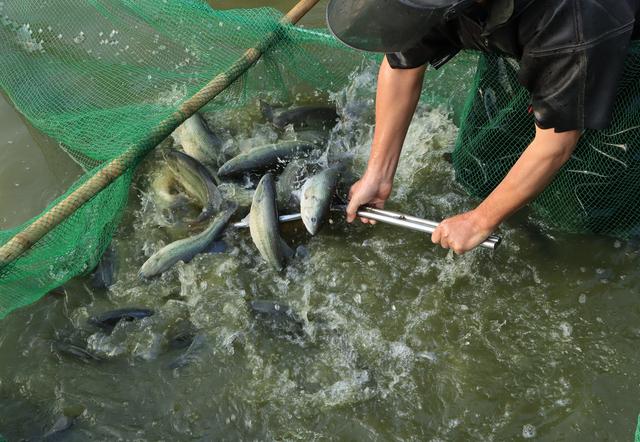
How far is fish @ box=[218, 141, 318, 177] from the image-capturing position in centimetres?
418

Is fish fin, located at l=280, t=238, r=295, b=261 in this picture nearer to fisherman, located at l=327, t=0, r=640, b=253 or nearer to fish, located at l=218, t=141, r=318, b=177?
fish, located at l=218, t=141, r=318, b=177

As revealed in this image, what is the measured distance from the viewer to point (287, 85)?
4895 millimetres

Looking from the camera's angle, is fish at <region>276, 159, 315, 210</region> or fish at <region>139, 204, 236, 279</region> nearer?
fish at <region>139, 204, 236, 279</region>

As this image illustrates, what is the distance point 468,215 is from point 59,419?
8.74 ft

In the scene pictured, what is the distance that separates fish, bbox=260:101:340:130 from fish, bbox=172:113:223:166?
1.94 feet

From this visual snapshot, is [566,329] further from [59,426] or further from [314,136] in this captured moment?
[59,426]

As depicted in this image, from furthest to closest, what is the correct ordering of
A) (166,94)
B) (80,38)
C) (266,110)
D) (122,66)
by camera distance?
1. (80,38)
2. (122,66)
3. (266,110)
4. (166,94)

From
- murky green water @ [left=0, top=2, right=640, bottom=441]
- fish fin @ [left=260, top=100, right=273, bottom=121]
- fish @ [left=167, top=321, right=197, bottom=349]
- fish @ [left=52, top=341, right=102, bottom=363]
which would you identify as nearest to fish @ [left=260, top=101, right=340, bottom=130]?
fish fin @ [left=260, top=100, right=273, bottom=121]

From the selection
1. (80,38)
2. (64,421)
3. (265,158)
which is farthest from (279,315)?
(80,38)

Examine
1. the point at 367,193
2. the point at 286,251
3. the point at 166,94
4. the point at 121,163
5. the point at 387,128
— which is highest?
the point at 121,163

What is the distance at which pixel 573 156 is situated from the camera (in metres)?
3.55

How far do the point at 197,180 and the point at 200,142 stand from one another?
1.39 feet

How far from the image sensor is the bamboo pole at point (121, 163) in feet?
10.3

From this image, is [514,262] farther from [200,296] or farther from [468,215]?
[200,296]
